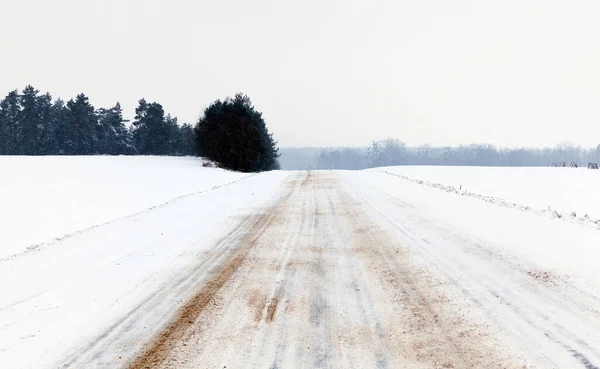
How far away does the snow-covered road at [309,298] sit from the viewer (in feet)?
9.84

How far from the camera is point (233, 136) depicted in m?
45.2

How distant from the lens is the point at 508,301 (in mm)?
4023

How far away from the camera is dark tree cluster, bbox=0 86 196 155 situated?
67750 millimetres

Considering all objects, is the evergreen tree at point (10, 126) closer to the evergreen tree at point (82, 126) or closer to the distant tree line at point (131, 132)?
the distant tree line at point (131, 132)

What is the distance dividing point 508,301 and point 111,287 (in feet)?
15.3

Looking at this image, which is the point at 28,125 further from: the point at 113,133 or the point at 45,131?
the point at 113,133

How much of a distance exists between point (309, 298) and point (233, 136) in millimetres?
42452

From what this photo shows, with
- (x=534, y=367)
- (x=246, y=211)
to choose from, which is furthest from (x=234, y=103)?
(x=534, y=367)

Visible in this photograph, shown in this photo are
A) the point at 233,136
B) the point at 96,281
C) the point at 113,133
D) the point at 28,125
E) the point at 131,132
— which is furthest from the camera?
the point at 131,132

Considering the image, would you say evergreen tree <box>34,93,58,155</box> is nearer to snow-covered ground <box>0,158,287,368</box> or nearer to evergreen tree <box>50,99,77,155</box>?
evergreen tree <box>50,99,77,155</box>

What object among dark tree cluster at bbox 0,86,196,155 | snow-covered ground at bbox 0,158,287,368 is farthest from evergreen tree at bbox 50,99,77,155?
snow-covered ground at bbox 0,158,287,368

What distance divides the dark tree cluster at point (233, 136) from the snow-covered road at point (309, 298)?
37523 mm

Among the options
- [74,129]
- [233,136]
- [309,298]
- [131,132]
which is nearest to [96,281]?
[309,298]

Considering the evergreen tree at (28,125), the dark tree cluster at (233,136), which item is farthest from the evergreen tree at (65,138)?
the dark tree cluster at (233,136)
